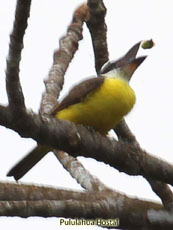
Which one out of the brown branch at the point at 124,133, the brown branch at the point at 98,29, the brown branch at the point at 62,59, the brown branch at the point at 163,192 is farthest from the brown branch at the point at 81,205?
the brown branch at the point at 62,59

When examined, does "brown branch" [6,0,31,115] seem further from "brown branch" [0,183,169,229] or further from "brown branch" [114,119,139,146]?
"brown branch" [114,119,139,146]

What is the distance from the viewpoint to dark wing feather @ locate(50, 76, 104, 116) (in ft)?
14.7

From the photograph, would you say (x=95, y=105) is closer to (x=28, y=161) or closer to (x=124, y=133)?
(x=124, y=133)

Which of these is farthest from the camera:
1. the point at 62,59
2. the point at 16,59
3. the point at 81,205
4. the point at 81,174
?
the point at 62,59

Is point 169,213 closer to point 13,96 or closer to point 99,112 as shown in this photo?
point 99,112

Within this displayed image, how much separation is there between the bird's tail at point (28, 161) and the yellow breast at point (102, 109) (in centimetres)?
50

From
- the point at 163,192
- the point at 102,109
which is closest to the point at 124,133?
the point at 102,109

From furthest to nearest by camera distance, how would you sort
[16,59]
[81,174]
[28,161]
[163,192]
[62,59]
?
[62,59], [28,161], [81,174], [163,192], [16,59]

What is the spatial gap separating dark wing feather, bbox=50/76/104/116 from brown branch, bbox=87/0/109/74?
142 millimetres

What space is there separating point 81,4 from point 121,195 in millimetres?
2573

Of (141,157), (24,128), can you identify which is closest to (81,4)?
(141,157)

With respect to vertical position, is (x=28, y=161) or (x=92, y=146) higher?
(x=92, y=146)

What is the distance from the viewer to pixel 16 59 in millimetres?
2965

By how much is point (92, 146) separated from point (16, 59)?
2.60ft
